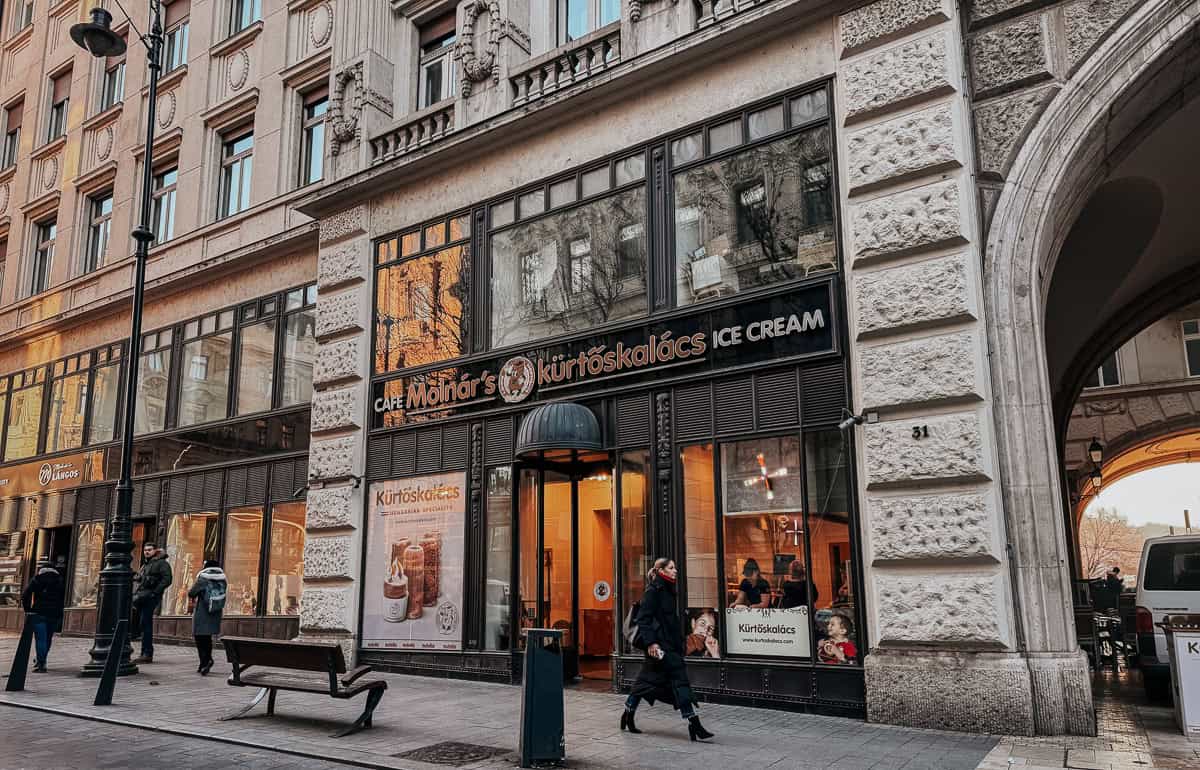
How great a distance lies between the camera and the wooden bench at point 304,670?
927 cm

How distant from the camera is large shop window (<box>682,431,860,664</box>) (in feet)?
34.6

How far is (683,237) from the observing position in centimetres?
1263

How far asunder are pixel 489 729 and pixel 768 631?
3483 millimetres

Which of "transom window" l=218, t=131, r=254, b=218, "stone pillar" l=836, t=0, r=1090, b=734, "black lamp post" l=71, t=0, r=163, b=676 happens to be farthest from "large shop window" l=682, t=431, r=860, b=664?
"transom window" l=218, t=131, r=254, b=218

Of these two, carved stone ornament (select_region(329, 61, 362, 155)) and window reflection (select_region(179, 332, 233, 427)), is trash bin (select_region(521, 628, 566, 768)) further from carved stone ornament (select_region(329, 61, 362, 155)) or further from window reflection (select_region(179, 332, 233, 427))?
window reflection (select_region(179, 332, 233, 427))

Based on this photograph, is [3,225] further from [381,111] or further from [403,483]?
[403,483]

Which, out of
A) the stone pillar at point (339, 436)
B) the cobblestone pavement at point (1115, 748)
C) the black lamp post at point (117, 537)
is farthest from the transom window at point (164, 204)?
the cobblestone pavement at point (1115, 748)

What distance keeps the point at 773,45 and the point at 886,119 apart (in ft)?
6.75

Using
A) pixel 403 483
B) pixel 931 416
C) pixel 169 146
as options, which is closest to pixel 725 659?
pixel 931 416

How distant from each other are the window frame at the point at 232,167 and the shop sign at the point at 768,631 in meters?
14.8

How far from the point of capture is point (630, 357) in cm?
1267

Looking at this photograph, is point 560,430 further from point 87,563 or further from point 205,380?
point 87,563

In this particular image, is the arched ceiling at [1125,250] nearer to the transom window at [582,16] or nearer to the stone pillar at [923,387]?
the stone pillar at [923,387]

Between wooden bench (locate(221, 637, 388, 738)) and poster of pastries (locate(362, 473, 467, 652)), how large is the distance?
3.87 metres
